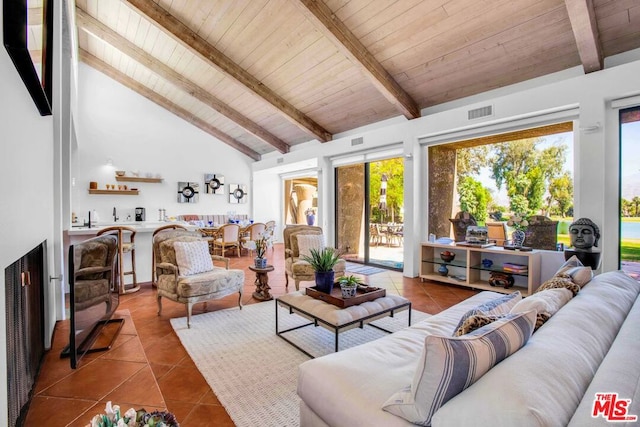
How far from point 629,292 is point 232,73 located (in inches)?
229

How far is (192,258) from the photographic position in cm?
358

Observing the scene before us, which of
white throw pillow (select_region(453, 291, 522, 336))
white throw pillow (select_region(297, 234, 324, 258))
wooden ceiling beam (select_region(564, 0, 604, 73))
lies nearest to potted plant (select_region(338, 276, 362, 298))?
white throw pillow (select_region(453, 291, 522, 336))

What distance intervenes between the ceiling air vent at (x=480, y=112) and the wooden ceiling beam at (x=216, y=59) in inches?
129

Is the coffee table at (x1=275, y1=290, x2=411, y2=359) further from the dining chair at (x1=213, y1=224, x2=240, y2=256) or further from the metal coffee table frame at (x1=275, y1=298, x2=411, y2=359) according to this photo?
the dining chair at (x1=213, y1=224, x2=240, y2=256)

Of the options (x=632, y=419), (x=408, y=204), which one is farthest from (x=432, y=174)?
(x=632, y=419)

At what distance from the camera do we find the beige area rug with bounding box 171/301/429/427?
1971mm

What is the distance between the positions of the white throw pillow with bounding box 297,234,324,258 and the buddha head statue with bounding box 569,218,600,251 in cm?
311

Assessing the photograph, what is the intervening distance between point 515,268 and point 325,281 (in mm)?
2927

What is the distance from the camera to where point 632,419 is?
749mm

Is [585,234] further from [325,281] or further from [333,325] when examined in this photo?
[333,325]

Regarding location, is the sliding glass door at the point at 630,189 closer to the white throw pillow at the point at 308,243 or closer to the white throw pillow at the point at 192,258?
the white throw pillow at the point at 308,243

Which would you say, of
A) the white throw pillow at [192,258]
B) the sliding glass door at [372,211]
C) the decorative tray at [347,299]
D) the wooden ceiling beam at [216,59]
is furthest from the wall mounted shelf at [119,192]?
the decorative tray at [347,299]

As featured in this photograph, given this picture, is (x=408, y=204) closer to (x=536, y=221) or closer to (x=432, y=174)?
(x=432, y=174)

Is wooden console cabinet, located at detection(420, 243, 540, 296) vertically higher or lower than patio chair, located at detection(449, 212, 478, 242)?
lower
